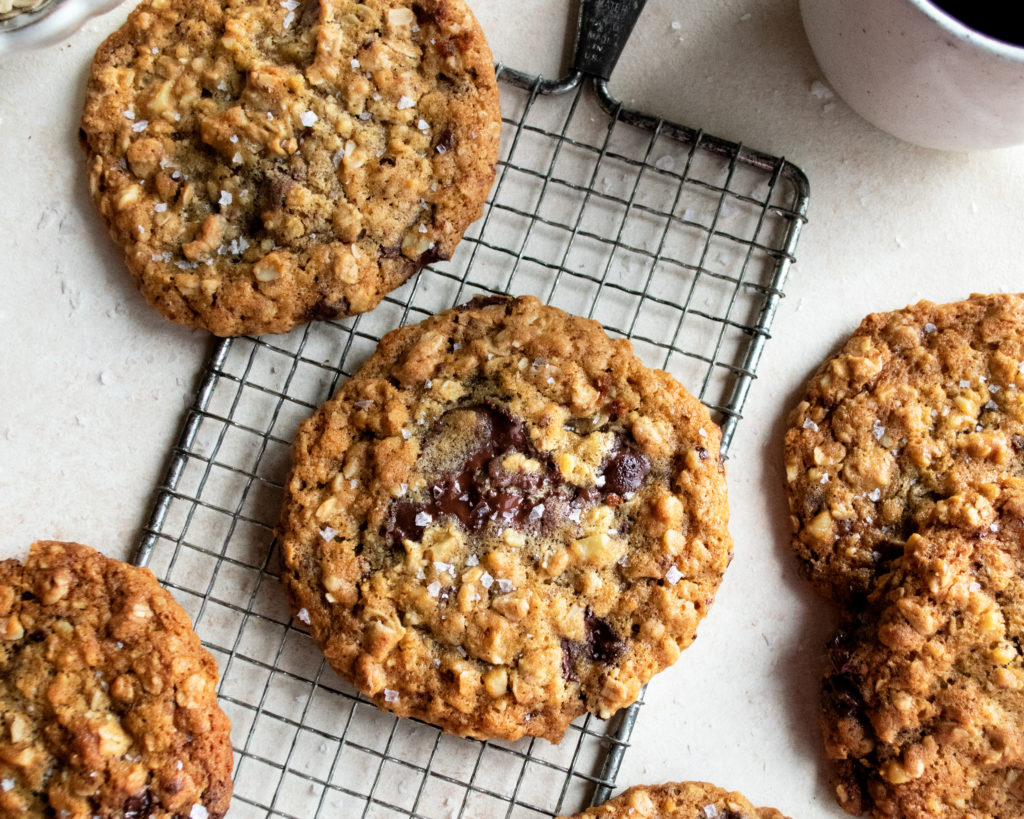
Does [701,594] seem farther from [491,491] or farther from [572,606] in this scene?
[491,491]

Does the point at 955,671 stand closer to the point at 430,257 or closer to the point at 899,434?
the point at 899,434

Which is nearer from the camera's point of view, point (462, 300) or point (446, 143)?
point (446, 143)

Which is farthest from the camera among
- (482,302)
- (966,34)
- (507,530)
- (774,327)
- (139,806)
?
(774,327)

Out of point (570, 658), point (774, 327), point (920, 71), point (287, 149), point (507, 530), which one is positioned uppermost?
point (920, 71)

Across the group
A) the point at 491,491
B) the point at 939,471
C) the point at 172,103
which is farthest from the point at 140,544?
the point at 939,471

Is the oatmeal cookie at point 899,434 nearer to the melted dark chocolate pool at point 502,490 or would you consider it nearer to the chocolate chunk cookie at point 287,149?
the melted dark chocolate pool at point 502,490

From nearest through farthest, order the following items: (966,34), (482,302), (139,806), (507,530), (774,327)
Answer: (966,34), (139,806), (507,530), (482,302), (774,327)

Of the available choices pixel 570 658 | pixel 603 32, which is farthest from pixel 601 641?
pixel 603 32

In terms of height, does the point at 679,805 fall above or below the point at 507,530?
below

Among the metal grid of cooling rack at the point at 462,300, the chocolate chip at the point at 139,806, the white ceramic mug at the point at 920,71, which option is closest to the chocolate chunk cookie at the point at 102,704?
the chocolate chip at the point at 139,806
